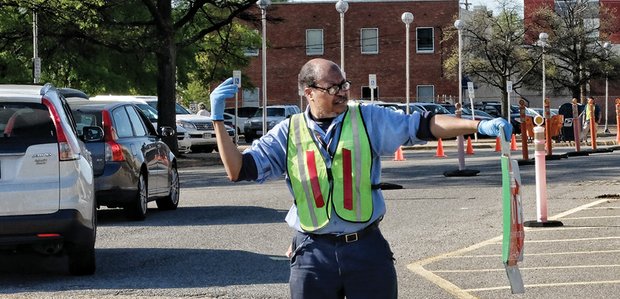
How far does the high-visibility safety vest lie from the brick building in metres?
71.6

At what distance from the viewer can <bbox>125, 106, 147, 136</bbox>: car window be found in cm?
1762

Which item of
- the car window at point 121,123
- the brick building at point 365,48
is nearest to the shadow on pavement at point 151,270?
the car window at point 121,123

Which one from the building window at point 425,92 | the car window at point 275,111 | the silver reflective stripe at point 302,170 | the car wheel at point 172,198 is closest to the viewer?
the silver reflective stripe at point 302,170

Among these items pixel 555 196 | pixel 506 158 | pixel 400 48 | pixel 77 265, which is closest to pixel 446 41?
pixel 400 48

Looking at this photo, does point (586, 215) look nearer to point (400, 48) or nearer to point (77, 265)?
point (77, 265)

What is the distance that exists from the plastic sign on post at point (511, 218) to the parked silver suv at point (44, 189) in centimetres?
597

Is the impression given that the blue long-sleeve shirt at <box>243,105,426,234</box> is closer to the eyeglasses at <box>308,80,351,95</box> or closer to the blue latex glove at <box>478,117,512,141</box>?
the eyeglasses at <box>308,80,351,95</box>

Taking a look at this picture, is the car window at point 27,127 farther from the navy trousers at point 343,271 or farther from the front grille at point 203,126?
the front grille at point 203,126

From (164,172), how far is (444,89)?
199 feet

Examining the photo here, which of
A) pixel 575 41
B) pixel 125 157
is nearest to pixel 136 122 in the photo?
pixel 125 157

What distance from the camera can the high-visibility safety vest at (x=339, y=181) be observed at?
19.8 ft

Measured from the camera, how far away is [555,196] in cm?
2019

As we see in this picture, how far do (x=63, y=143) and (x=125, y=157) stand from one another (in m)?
5.18

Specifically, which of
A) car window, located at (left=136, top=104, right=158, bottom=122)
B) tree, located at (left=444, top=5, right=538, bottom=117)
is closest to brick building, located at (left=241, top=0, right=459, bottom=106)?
tree, located at (left=444, top=5, right=538, bottom=117)
